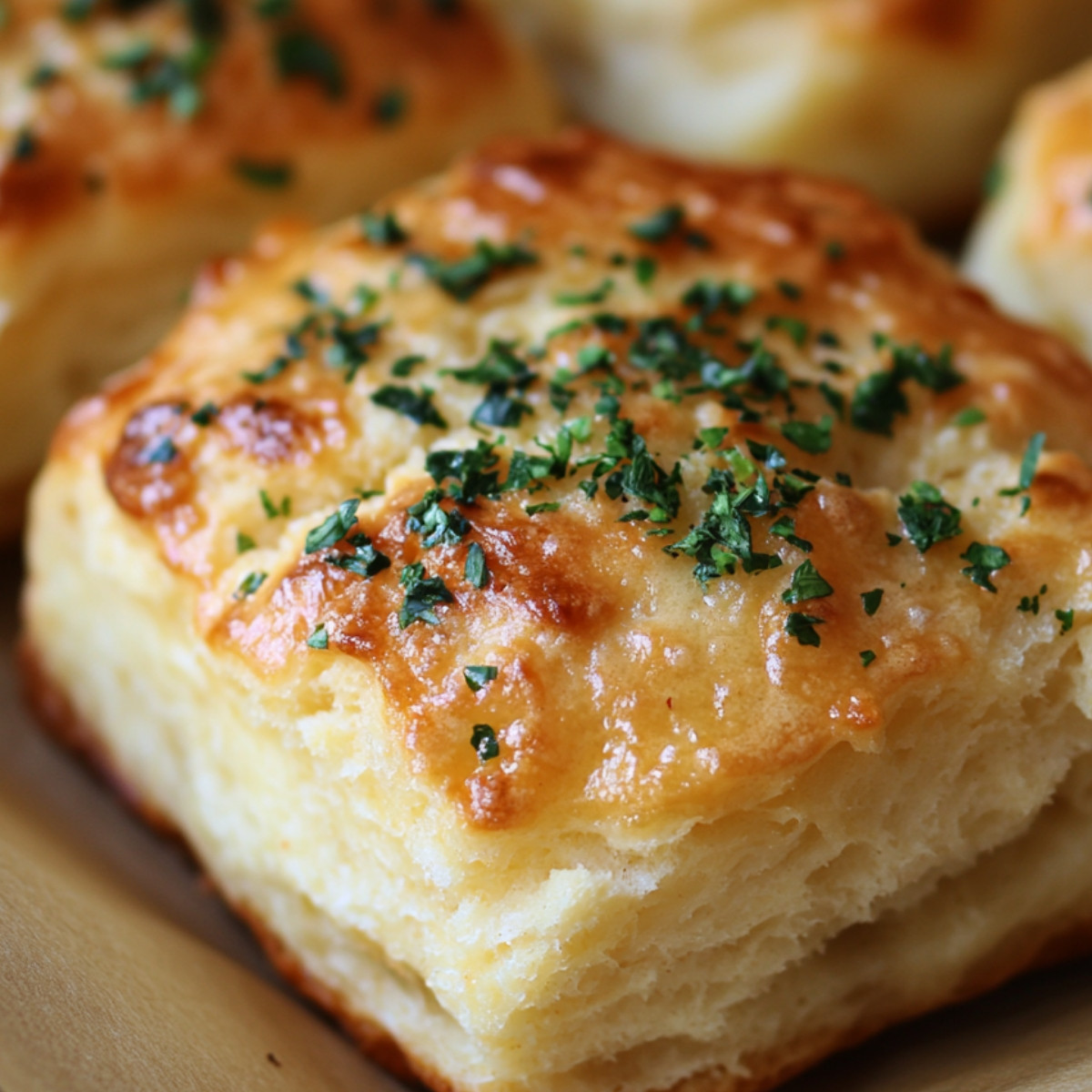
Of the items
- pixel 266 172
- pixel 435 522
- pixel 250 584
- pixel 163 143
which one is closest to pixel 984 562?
pixel 435 522

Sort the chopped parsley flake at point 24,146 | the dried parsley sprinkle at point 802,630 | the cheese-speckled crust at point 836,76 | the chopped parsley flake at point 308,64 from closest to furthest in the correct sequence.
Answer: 1. the dried parsley sprinkle at point 802,630
2. the chopped parsley flake at point 24,146
3. the chopped parsley flake at point 308,64
4. the cheese-speckled crust at point 836,76

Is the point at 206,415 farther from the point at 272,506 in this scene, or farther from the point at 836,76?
the point at 836,76

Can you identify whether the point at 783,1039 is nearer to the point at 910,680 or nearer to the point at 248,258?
the point at 910,680

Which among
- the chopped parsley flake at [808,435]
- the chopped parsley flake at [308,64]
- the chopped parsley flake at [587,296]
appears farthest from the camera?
the chopped parsley flake at [308,64]

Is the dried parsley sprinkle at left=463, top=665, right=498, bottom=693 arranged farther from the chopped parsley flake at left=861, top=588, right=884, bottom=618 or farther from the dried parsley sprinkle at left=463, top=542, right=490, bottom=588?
the chopped parsley flake at left=861, top=588, right=884, bottom=618

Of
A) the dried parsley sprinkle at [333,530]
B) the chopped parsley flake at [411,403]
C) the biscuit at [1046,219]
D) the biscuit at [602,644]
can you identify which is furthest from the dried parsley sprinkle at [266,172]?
the biscuit at [1046,219]

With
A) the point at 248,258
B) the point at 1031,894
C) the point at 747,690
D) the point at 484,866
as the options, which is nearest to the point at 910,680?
the point at 747,690

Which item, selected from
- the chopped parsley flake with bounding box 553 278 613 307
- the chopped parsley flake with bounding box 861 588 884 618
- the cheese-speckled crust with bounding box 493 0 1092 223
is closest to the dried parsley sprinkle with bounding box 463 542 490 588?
the chopped parsley flake with bounding box 861 588 884 618

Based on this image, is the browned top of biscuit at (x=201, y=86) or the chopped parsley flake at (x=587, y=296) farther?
the browned top of biscuit at (x=201, y=86)

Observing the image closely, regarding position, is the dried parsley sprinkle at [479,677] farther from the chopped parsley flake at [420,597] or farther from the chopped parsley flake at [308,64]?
the chopped parsley flake at [308,64]
